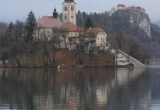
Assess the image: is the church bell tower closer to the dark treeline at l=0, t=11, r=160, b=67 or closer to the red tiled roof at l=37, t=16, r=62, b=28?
the red tiled roof at l=37, t=16, r=62, b=28

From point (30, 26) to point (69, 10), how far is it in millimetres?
29686

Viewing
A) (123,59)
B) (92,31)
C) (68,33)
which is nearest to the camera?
(123,59)

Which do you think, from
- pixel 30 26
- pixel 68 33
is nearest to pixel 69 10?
pixel 68 33

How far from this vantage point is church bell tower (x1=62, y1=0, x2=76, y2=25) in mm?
156250

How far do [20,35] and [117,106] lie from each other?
10177 centimetres

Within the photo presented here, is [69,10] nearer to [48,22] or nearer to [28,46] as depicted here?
[48,22]

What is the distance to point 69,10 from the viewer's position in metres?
156

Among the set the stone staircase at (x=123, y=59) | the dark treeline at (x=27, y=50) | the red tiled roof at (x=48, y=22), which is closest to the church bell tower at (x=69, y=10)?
the red tiled roof at (x=48, y=22)

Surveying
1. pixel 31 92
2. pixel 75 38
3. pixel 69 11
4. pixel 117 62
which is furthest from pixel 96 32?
pixel 31 92

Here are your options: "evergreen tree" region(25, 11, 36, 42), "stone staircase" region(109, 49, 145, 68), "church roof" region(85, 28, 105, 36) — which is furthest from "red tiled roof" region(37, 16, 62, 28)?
"stone staircase" region(109, 49, 145, 68)

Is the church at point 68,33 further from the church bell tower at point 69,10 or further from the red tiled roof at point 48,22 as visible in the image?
the church bell tower at point 69,10

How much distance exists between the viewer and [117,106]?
30125 mm

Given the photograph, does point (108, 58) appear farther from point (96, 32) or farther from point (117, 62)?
point (96, 32)

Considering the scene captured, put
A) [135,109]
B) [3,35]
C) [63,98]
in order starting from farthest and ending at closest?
[3,35]
[63,98]
[135,109]
